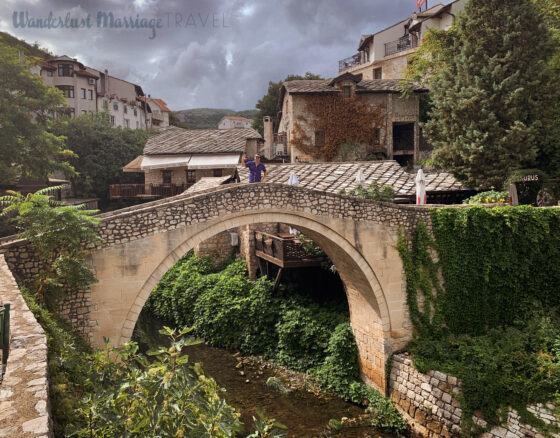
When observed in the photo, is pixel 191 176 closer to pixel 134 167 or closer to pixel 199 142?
pixel 199 142

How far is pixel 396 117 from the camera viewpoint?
2150 cm

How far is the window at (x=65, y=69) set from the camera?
3409 centimetres

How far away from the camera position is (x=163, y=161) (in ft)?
77.4

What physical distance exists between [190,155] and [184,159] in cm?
49

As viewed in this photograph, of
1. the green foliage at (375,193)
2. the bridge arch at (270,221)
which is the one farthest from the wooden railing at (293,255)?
the green foliage at (375,193)

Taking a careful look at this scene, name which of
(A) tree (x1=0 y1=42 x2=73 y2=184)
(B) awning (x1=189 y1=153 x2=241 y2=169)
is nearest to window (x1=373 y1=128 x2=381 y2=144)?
(B) awning (x1=189 y1=153 x2=241 y2=169)

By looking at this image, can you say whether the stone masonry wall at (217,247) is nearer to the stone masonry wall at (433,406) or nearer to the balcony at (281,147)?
the balcony at (281,147)

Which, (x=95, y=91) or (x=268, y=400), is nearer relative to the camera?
(x=268, y=400)

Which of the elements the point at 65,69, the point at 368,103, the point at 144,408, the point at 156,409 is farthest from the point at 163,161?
the point at 156,409

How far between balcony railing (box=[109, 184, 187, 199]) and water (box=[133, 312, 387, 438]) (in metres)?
12.2

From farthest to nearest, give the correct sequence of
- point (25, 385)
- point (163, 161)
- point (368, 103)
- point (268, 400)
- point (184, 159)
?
point (163, 161)
point (184, 159)
point (368, 103)
point (268, 400)
point (25, 385)

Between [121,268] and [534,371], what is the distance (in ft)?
27.8

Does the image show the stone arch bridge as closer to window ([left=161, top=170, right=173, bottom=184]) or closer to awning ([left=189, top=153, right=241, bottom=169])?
awning ([left=189, top=153, right=241, bottom=169])

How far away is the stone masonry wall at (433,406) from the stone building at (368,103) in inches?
515
